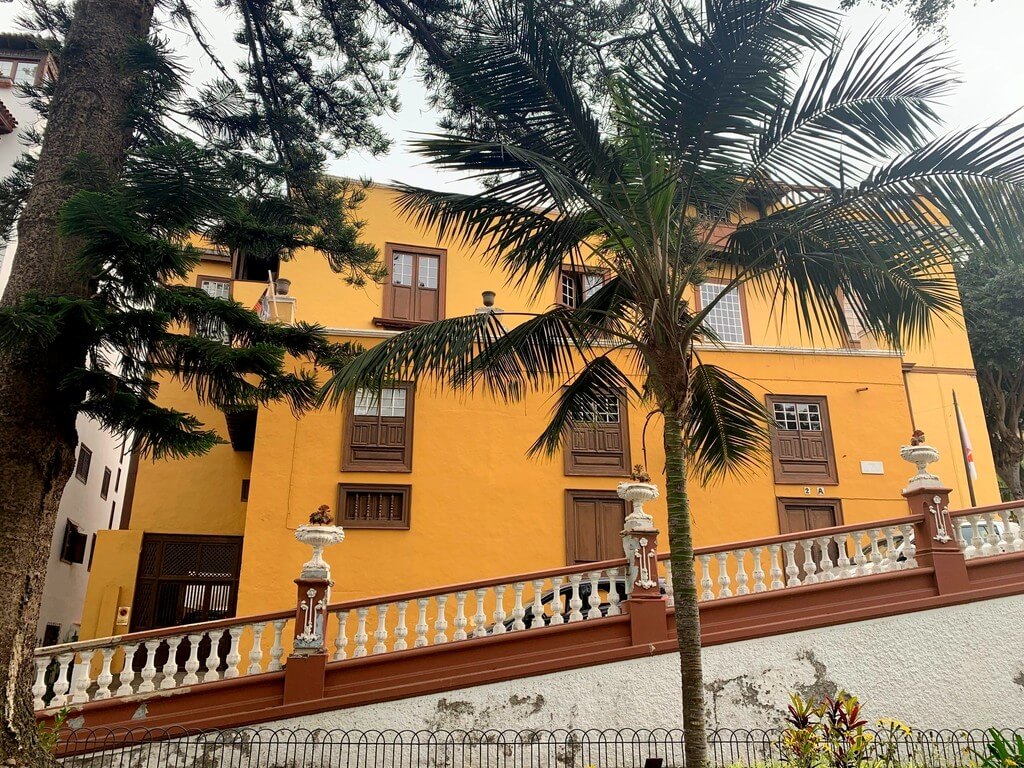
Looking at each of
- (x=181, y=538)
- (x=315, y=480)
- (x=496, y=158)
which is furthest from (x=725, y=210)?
(x=181, y=538)

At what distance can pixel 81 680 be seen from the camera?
863 centimetres

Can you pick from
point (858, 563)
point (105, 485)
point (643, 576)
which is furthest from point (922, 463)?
point (105, 485)

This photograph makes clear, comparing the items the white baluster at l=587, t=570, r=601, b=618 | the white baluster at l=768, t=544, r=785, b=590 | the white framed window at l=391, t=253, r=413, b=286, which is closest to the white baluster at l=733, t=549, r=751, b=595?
the white baluster at l=768, t=544, r=785, b=590

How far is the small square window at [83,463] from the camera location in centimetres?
1745

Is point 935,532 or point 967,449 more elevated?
point 967,449

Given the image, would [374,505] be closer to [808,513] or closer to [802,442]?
[808,513]

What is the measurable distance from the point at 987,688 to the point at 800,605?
2214mm

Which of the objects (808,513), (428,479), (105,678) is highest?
(428,479)

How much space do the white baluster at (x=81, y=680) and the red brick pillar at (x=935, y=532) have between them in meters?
9.71

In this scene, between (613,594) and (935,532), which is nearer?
(613,594)

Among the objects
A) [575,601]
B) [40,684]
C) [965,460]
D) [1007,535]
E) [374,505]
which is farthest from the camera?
[965,460]

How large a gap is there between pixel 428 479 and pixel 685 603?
28.0 feet

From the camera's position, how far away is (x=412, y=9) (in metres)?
10.4

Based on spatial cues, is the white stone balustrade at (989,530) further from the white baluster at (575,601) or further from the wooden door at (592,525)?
the wooden door at (592,525)
